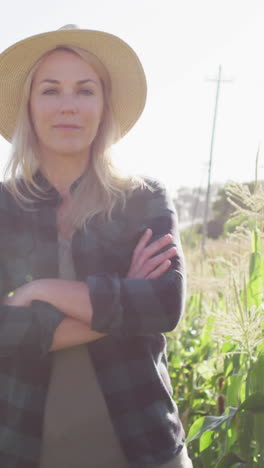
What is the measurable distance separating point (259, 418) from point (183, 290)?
62 centimetres

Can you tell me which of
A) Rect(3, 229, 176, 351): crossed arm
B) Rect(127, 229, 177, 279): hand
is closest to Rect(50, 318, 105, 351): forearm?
Rect(3, 229, 176, 351): crossed arm

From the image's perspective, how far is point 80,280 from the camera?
7.06 ft

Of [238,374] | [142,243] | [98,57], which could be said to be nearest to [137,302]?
[142,243]

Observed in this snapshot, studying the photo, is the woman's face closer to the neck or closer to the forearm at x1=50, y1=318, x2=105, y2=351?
the neck

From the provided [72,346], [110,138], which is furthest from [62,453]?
[110,138]

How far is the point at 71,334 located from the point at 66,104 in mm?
781

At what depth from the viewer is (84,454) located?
1975 mm

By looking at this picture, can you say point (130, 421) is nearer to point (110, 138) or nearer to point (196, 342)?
point (110, 138)

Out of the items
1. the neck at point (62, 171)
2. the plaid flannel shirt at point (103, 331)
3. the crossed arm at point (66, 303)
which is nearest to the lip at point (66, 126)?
the neck at point (62, 171)

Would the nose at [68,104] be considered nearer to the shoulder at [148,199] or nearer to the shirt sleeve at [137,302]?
the shoulder at [148,199]

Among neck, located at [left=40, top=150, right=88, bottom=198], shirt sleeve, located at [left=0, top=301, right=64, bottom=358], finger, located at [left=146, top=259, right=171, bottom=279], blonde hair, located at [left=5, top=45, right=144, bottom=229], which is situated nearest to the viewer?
shirt sleeve, located at [left=0, top=301, right=64, bottom=358]

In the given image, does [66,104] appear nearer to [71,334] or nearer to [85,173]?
[85,173]

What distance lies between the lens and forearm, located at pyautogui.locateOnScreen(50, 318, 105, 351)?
2004 millimetres

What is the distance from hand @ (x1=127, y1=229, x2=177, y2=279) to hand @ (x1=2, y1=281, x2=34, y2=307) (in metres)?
0.35
